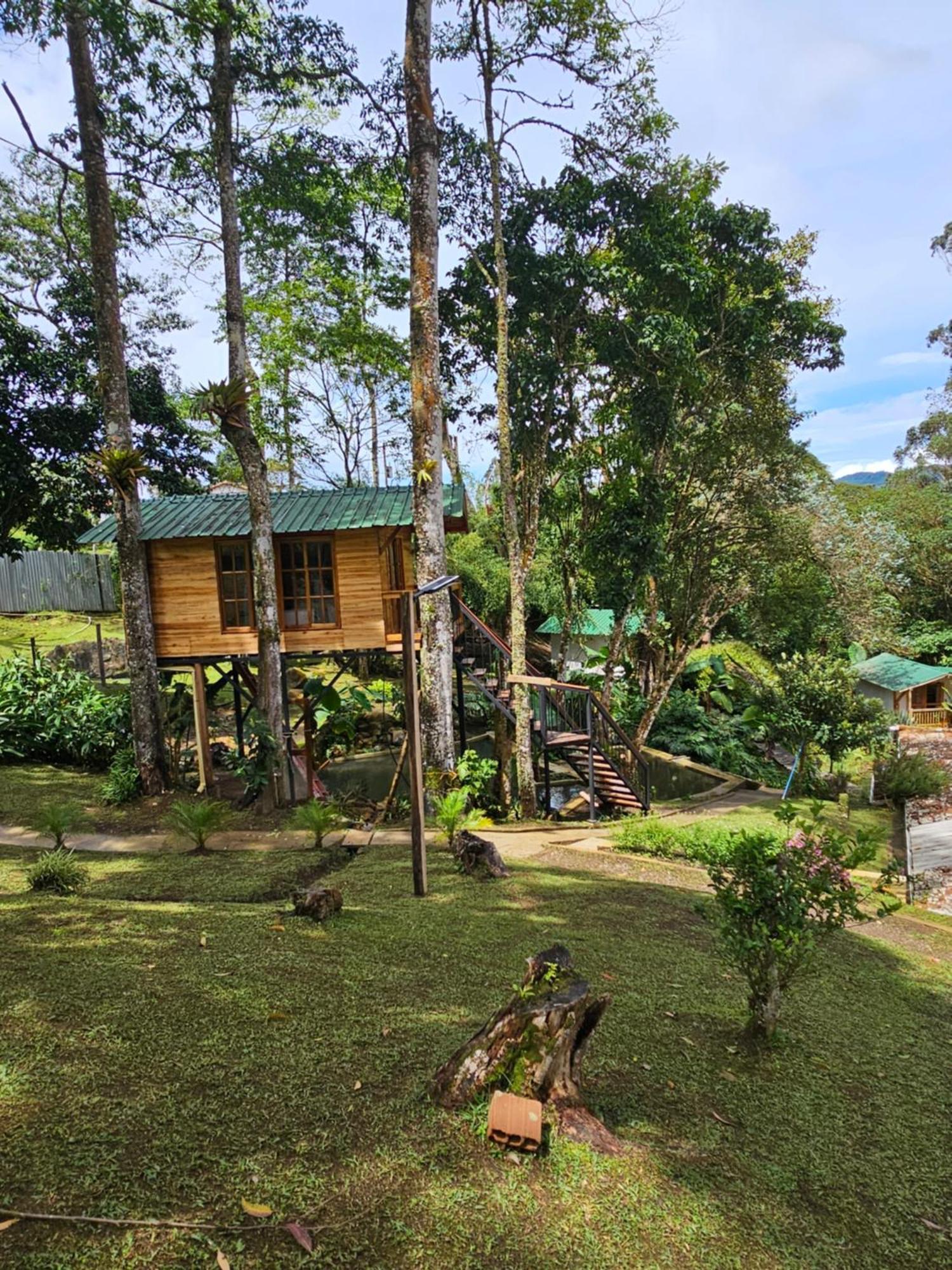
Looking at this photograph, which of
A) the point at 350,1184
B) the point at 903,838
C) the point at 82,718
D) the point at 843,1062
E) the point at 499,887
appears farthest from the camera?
the point at 82,718

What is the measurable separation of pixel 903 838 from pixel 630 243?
1057cm

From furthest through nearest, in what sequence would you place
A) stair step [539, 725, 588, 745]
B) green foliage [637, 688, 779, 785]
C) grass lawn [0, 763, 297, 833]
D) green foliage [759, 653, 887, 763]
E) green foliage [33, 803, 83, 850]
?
1. green foliage [637, 688, 779, 785]
2. green foliage [759, 653, 887, 763]
3. stair step [539, 725, 588, 745]
4. grass lawn [0, 763, 297, 833]
5. green foliage [33, 803, 83, 850]

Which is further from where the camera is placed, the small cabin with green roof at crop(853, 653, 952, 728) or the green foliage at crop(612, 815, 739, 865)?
the small cabin with green roof at crop(853, 653, 952, 728)

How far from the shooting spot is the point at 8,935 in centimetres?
388

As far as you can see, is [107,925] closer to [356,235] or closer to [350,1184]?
[350,1184]

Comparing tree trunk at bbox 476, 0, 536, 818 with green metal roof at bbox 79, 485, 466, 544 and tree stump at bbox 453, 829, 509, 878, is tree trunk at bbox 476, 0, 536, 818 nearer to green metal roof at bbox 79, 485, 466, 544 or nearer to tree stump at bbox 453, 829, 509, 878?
green metal roof at bbox 79, 485, 466, 544

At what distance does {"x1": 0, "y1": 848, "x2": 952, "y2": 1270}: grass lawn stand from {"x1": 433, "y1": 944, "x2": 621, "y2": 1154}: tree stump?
0.10 meters

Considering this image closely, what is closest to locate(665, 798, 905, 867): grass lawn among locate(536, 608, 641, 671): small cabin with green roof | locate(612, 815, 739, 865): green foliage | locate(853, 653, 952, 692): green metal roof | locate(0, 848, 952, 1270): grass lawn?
locate(612, 815, 739, 865): green foliage

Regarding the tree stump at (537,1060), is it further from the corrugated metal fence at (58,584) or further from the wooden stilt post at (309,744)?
the corrugated metal fence at (58,584)

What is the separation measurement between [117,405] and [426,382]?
4675mm

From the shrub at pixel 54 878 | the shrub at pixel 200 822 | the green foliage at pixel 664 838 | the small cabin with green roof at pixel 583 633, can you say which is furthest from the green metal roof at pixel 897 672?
the shrub at pixel 54 878

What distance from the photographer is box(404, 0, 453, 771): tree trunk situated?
8805 millimetres

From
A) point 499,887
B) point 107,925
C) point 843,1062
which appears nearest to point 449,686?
point 499,887

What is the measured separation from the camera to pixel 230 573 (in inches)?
419
